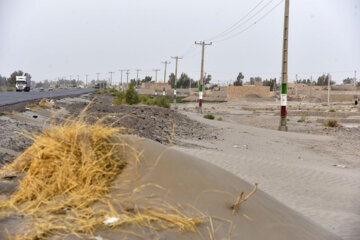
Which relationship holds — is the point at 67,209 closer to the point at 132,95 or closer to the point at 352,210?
the point at 352,210

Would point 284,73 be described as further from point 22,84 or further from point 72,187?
point 22,84

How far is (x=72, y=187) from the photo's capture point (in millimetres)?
3809

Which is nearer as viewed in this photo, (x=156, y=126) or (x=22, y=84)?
(x=156, y=126)

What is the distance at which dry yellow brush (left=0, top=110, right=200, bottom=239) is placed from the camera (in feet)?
11.1

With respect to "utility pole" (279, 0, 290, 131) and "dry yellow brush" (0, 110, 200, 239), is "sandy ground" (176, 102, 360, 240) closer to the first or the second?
"dry yellow brush" (0, 110, 200, 239)

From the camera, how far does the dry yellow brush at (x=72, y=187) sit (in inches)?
133

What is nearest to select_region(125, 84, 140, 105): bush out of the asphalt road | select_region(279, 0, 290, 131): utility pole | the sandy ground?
the asphalt road

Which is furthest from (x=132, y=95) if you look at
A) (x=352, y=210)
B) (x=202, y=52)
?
(x=352, y=210)

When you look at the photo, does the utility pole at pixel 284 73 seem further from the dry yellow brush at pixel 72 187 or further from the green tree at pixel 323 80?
the green tree at pixel 323 80

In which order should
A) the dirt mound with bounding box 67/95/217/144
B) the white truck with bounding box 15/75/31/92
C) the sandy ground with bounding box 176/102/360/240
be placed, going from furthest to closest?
1. the white truck with bounding box 15/75/31/92
2. the dirt mound with bounding box 67/95/217/144
3. the sandy ground with bounding box 176/102/360/240

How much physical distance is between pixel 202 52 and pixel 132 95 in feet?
44.3

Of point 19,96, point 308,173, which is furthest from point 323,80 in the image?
point 308,173

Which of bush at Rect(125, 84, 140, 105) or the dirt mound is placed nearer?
the dirt mound

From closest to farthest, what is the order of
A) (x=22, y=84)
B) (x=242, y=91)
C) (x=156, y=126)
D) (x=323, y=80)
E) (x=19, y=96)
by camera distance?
(x=156, y=126), (x=19, y=96), (x=22, y=84), (x=242, y=91), (x=323, y=80)
